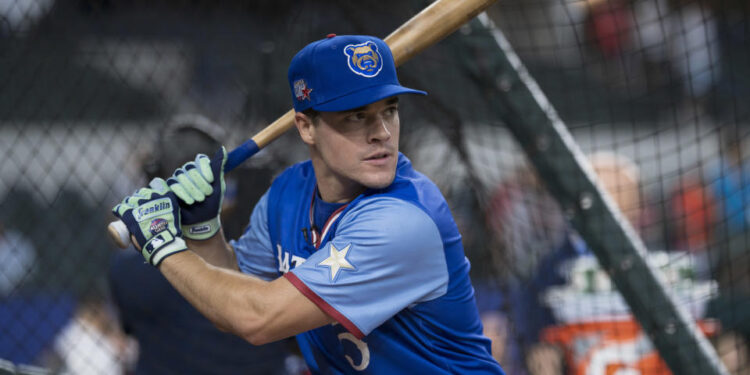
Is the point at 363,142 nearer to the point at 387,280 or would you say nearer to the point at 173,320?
the point at 387,280

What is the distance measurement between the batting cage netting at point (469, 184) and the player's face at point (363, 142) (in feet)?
1.72

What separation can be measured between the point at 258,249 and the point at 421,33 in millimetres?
855

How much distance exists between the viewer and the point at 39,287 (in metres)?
5.79

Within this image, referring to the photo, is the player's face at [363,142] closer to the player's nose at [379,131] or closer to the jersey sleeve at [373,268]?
the player's nose at [379,131]

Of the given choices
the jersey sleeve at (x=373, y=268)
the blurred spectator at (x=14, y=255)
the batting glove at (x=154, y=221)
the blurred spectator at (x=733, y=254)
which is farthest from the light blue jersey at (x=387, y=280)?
the blurred spectator at (x=14, y=255)

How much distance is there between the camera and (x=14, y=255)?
6.11 metres

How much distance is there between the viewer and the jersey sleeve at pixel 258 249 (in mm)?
2473

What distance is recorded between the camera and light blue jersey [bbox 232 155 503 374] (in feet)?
6.17

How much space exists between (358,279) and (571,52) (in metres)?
5.12

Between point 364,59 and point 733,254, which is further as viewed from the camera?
point 733,254

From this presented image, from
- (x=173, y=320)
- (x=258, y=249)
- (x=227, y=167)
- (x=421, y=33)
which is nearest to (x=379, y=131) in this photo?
(x=421, y=33)

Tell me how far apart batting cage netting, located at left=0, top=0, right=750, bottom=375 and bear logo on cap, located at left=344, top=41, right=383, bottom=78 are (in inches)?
29.0

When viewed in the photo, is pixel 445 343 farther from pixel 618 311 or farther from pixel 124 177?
pixel 124 177

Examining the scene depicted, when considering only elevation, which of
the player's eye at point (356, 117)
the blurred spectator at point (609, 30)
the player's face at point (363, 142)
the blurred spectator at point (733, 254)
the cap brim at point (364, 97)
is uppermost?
the blurred spectator at point (609, 30)
